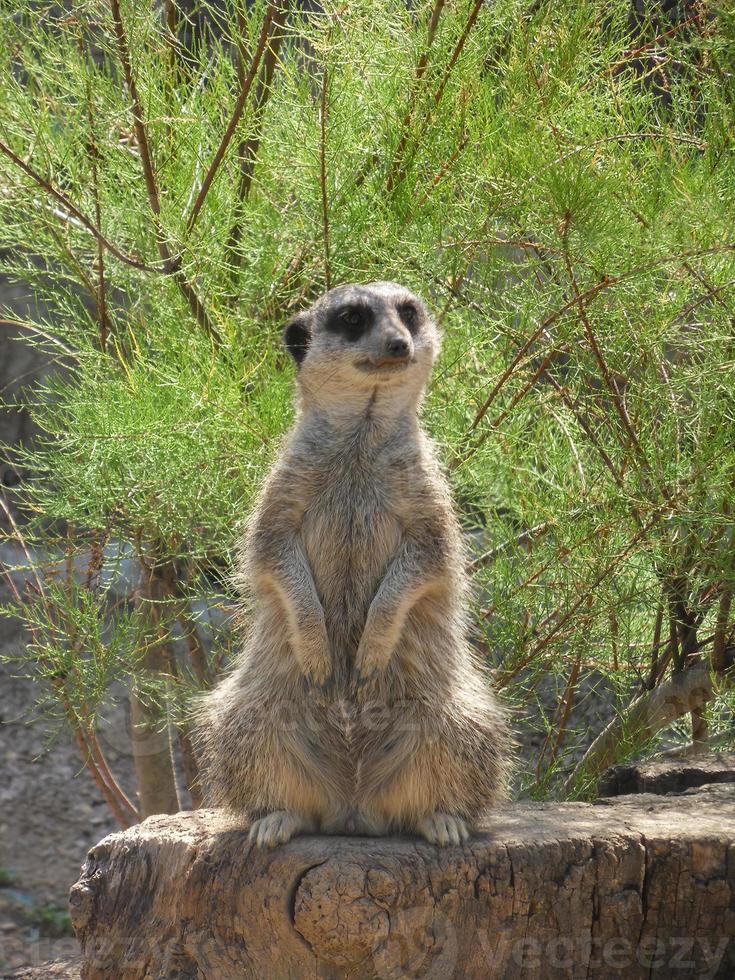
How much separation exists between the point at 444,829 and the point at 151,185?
1954mm

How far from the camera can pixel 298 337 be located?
2.86m

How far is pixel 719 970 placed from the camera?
2.30 meters

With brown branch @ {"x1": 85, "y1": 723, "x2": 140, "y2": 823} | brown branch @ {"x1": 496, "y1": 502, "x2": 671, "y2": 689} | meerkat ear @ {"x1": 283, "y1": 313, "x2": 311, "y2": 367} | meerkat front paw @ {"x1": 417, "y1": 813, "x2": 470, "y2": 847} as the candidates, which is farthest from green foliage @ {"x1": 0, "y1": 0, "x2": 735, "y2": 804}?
meerkat front paw @ {"x1": 417, "y1": 813, "x2": 470, "y2": 847}

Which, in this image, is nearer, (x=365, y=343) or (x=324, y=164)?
(x=365, y=343)

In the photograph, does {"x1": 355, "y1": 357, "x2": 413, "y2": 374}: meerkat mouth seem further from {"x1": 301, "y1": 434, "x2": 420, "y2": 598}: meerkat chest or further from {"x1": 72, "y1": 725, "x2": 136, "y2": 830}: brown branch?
{"x1": 72, "y1": 725, "x2": 136, "y2": 830}: brown branch

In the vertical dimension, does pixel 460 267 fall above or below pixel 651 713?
above

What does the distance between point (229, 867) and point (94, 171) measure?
1.91 metres

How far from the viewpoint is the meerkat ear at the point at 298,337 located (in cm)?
285

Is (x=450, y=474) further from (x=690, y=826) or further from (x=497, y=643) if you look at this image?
(x=690, y=826)

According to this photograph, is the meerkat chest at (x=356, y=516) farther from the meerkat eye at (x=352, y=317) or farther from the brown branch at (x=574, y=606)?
the brown branch at (x=574, y=606)

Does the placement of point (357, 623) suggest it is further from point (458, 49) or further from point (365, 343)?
point (458, 49)

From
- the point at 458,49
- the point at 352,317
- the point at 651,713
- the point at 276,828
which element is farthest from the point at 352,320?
the point at 651,713

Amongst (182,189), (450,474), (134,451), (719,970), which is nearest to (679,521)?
(450,474)

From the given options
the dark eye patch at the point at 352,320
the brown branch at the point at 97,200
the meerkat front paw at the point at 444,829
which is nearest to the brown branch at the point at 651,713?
the meerkat front paw at the point at 444,829
